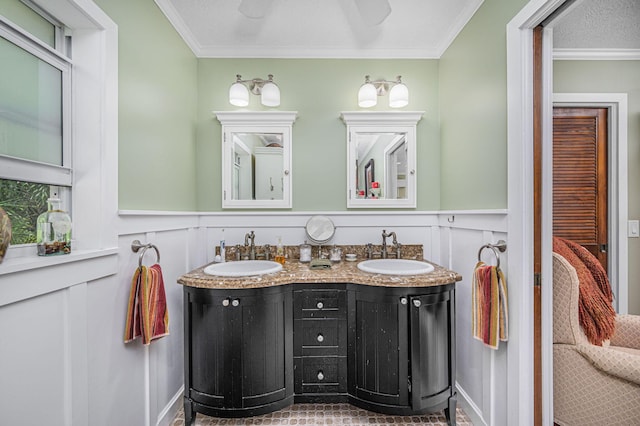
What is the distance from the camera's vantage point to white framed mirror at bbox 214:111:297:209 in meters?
2.21

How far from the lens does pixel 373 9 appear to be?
1514mm

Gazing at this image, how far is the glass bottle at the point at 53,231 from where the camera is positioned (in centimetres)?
106

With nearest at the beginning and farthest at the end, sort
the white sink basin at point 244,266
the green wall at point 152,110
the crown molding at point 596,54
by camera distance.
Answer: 1. the green wall at point 152,110
2. the white sink basin at point 244,266
3. the crown molding at point 596,54

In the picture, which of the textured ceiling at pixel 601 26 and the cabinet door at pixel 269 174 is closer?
the textured ceiling at pixel 601 26

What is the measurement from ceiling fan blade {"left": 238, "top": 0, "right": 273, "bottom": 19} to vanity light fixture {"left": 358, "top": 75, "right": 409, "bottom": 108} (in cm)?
89

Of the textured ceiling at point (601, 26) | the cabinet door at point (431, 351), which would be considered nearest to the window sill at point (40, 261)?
the cabinet door at point (431, 351)

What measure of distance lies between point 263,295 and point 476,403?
143cm

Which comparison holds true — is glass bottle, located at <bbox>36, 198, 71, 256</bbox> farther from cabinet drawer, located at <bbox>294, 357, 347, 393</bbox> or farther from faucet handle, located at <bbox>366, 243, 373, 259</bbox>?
faucet handle, located at <bbox>366, 243, 373, 259</bbox>

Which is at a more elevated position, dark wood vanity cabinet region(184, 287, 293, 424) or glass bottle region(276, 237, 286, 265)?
glass bottle region(276, 237, 286, 265)

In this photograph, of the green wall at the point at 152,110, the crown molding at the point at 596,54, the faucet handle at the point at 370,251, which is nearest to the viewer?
the green wall at the point at 152,110

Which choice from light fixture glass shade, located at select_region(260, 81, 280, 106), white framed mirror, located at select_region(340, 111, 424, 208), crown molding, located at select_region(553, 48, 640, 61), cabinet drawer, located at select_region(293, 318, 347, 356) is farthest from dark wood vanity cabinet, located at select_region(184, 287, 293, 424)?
crown molding, located at select_region(553, 48, 640, 61)

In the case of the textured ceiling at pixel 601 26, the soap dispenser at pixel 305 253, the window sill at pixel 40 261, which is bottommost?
the soap dispenser at pixel 305 253

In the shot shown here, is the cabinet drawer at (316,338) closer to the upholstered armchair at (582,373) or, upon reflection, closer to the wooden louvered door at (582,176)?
the upholstered armchair at (582,373)

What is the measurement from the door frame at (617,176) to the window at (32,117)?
3.01 meters
